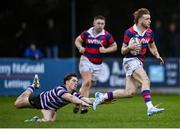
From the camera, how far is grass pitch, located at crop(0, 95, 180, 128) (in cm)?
1600

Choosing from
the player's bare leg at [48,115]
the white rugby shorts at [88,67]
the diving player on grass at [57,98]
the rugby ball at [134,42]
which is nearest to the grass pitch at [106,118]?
the player's bare leg at [48,115]

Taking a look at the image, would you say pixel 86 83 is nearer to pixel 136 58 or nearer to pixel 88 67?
pixel 88 67

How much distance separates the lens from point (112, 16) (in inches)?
1394

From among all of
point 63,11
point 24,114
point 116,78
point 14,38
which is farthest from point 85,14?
point 24,114

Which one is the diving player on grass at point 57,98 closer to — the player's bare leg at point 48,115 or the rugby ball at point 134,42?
the player's bare leg at point 48,115

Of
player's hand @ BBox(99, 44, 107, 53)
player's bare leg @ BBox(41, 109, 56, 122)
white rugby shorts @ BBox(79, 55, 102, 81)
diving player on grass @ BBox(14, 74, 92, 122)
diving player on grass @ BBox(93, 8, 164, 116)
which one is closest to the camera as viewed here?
diving player on grass @ BBox(14, 74, 92, 122)

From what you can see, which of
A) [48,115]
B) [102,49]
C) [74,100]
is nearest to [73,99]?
[74,100]

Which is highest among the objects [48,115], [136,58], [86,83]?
[136,58]

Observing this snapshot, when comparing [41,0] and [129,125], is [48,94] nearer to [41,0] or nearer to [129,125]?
[129,125]

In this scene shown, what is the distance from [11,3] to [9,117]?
17.1 meters

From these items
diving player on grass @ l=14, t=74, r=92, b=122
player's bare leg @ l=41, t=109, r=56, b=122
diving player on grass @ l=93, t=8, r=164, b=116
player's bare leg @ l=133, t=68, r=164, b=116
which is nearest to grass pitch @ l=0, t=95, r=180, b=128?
player's bare leg @ l=41, t=109, r=56, b=122

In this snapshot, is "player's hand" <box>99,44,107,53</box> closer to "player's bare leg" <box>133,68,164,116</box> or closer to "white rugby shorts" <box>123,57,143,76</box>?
"white rugby shorts" <box>123,57,143,76</box>

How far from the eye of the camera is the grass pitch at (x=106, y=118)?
16000 mm

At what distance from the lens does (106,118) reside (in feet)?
59.2
